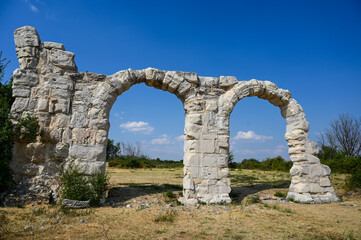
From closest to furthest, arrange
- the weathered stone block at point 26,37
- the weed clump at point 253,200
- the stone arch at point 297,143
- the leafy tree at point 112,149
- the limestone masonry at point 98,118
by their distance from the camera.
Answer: the limestone masonry at point 98,118 → the weathered stone block at point 26,37 → the weed clump at point 253,200 → the stone arch at point 297,143 → the leafy tree at point 112,149

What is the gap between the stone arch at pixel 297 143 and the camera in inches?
281

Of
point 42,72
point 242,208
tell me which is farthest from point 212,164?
point 42,72

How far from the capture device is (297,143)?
25.2ft

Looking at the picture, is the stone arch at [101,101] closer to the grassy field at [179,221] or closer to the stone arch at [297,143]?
the grassy field at [179,221]

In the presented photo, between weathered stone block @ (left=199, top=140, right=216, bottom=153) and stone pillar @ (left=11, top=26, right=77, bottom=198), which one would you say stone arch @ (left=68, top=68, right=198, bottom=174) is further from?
weathered stone block @ (left=199, top=140, right=216, bottom=153)

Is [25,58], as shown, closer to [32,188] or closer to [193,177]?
[32,188]

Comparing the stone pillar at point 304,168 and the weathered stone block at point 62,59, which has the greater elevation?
the weathered stone block at point 62,59

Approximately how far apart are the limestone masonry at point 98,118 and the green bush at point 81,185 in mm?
274

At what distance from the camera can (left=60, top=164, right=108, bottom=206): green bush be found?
17.9 ft

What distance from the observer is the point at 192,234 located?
3932 millimetres

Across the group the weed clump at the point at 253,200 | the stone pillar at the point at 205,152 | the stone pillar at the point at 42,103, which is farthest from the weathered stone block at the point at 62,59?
the weed clump at the point at 253,200

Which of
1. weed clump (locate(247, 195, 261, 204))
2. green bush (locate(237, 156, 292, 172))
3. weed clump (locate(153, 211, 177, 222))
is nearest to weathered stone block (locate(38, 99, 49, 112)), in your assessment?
weed clump (locate(153, 211, 177, 222))

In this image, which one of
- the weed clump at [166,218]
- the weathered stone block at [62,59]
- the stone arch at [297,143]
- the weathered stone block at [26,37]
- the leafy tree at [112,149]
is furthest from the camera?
the leafy tree at [112,149]

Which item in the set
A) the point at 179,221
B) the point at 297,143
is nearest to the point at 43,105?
the point at 179,221
